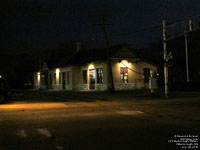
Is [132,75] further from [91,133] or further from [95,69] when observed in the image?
[91,133]

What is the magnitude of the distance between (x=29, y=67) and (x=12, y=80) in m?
6.73

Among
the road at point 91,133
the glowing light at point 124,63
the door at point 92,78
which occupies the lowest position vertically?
the road at point 91,133

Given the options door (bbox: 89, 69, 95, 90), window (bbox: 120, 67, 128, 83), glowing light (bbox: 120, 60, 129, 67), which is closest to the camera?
glowing light (bbox: 120, 60, 129, 67)

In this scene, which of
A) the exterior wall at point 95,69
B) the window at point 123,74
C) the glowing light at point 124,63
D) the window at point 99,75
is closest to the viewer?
the exterior wall at point 95,69

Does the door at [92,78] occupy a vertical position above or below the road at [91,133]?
above

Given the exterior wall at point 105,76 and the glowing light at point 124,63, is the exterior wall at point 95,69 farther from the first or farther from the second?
the glowing light at point 124,63

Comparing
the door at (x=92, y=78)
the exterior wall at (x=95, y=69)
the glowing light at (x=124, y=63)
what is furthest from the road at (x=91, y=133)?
the door at (x=92, y=78)

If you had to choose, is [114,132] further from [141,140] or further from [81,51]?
[81,51]

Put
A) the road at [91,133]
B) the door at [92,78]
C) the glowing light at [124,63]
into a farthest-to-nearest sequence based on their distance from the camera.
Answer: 1. the door at [92,78]
2. the glowing light at [124,63]
3. the road at [91,133]

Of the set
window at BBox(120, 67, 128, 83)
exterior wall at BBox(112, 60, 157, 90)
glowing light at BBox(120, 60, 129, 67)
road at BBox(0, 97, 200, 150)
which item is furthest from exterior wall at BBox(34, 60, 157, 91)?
road at BBox(0, 97, 200, 150)

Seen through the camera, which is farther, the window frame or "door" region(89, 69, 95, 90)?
"door" region(89, 69, 95, 90)

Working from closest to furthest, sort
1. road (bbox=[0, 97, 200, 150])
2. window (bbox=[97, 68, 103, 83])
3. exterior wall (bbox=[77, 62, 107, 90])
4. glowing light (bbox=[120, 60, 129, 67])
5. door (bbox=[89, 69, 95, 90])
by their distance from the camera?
road (bbox=[0, 97, 200, 150]) < exterior wall (bbox=[77, 62, 107, 90]) < glowing light (bbox=[120, 60, 129, 67]) < window (bbox=[97, 68, 103, 83]) < door (bbox=[89, 69, 95, 90])

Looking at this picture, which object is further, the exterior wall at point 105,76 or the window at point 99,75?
the window at point 99,75

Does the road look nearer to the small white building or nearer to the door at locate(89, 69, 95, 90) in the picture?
the small white building
